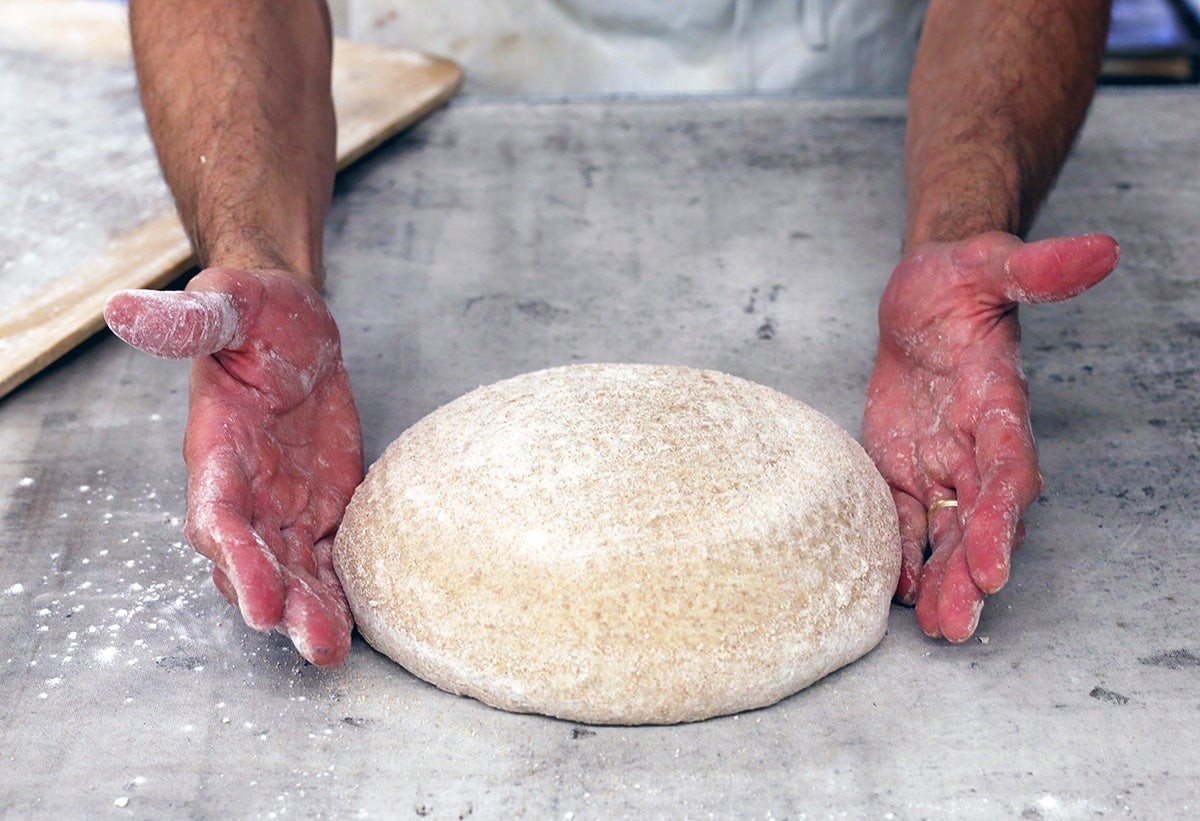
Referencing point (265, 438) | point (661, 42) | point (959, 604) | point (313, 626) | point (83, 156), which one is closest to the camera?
point (313, 626)

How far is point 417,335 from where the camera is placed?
2117 millimetres

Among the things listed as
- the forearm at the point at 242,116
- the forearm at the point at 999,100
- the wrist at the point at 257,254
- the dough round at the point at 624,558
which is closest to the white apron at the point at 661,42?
the forearm at the point at 999,100

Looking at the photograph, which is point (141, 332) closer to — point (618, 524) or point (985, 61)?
point (618, 524)

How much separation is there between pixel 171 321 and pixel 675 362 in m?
0.91

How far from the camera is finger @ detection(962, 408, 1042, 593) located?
53.8 inches

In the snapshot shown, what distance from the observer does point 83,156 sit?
2580 millimetres

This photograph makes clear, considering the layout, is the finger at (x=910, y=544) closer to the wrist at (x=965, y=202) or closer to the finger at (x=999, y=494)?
the finger at (x=999, y=494)

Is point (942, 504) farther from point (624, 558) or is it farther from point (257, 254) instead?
point (257, 254)

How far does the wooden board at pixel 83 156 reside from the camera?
2.11 metres

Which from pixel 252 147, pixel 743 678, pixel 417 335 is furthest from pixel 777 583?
pixel 252 147

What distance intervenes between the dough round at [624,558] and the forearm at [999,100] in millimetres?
610

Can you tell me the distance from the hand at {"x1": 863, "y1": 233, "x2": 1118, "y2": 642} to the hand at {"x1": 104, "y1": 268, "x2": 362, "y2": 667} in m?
0.70

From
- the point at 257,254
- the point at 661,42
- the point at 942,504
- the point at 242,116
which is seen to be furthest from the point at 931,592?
the point at 661,42

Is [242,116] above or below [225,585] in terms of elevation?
above
